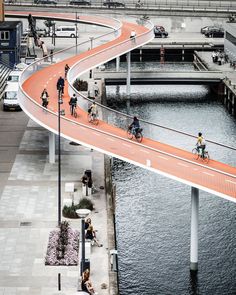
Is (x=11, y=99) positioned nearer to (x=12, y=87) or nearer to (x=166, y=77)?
(x=12, y=87)

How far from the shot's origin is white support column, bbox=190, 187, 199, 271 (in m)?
49.5

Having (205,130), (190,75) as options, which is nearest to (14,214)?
(205,130)

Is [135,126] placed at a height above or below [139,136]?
above

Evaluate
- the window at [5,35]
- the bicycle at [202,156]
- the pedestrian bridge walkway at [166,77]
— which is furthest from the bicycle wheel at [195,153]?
the window at [5,35]

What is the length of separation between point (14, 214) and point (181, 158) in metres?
11.0

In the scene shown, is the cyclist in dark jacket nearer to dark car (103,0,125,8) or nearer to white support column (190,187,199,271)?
white support column (190,187,199,271)

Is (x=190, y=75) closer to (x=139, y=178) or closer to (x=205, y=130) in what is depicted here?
(x=205, y=130)

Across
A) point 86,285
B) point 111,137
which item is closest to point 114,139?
point 111,137

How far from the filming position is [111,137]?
58156 mm

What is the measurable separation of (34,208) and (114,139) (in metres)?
6.82

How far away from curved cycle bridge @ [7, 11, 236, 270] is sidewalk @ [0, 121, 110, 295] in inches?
143

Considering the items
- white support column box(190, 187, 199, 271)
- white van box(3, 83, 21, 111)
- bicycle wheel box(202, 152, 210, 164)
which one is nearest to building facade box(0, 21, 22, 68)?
white van box(3, 83, 21, 111)

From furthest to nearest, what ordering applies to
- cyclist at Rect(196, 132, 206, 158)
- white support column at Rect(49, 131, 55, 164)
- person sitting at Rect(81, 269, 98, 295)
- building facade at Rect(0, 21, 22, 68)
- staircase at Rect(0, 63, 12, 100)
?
building facade at Rect(0, 21, 22, 68) → staircase at Rect(0, 63, 12, 100) → white support column at Rect(49, 131, 55, 164) → cyclist at Rect(196, 132, 206, 158) → person sitting at Rect(81, 269, 98, 295)

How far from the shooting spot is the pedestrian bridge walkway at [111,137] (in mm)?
48844
